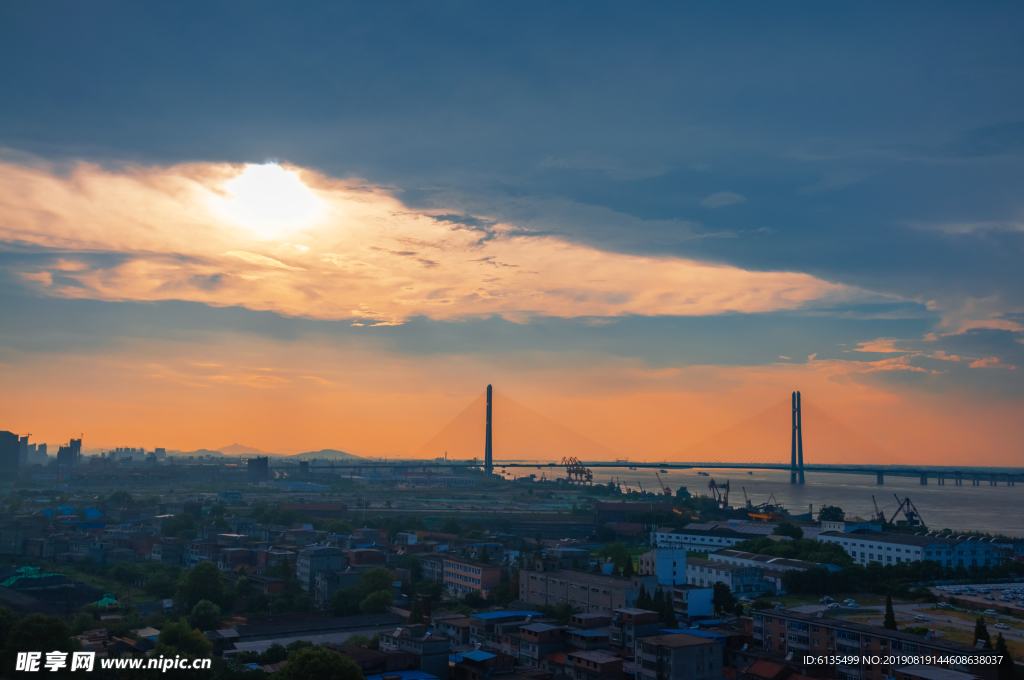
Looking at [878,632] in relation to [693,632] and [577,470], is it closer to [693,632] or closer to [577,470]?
[693,632]

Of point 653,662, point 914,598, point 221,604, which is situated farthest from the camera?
point 914,598

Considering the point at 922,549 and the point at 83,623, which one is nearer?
the point at 83,623

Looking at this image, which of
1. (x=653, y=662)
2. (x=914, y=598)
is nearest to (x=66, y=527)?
(x=653, y=662)

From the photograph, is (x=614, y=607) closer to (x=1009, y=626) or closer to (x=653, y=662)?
(x=653, y=662)

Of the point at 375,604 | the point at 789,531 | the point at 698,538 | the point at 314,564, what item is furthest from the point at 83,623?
the point at 789,531

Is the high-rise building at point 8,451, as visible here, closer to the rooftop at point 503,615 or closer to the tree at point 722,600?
the rooftop at point 503,615

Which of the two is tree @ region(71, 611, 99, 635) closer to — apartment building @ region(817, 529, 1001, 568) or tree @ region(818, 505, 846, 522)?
apartment building @ region(817, 529, 1001, 568)

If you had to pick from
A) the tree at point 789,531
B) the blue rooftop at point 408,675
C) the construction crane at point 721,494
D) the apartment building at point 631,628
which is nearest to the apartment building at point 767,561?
the tree at point 789,531
